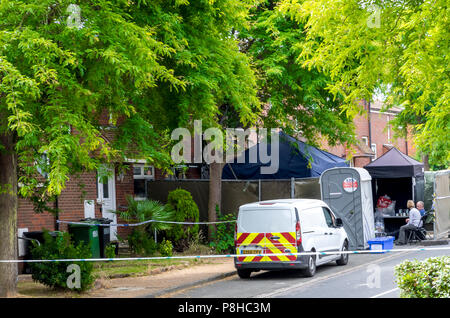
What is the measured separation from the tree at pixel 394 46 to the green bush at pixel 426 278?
12.3 feet

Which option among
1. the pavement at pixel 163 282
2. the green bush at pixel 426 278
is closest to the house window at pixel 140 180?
the pavement at pixel 163 282

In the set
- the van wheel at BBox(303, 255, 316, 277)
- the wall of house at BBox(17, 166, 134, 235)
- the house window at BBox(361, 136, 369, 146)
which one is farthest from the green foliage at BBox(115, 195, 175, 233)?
the house window at BBox(361, 136, 369, 146)

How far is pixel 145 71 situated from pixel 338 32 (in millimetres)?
3678

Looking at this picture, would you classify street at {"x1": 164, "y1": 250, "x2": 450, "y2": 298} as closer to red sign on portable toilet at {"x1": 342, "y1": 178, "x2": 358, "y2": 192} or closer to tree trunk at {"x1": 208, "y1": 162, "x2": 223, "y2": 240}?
red sign on portable toilet at {"x1": 342, "y1": 178, "x2": 358, "y2": 192}

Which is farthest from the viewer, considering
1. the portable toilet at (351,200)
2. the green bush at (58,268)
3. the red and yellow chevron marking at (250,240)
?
the portable toilet at (351,200)

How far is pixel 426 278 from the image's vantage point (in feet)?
26.5

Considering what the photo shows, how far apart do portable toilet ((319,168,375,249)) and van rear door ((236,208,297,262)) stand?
6520mm

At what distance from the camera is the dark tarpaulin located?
25969mm

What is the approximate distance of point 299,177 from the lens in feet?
82.3

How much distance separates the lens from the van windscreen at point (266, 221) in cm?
1583

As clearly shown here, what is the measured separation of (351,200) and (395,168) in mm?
4933

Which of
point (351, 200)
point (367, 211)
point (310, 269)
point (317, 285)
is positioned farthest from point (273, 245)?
point (367, 211)

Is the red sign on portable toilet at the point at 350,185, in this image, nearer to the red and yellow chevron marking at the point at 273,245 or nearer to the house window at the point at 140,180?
the red and yellow chevron marking at the point at 273,245

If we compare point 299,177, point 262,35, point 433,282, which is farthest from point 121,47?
point 299,177
